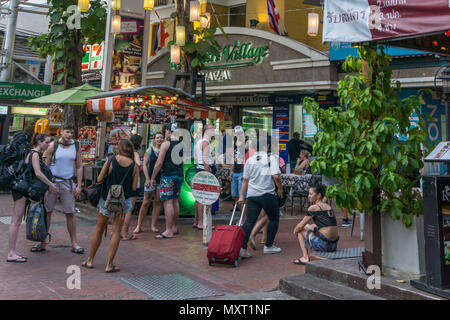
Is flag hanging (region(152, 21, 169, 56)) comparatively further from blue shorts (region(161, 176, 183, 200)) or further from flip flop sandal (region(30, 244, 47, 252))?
flip flop sandal (region(30, 244, 47, 252))

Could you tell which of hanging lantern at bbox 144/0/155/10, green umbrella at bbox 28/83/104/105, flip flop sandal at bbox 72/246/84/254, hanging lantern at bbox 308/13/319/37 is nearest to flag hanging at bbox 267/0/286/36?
hanging lantern at bbox 308/13/319/37

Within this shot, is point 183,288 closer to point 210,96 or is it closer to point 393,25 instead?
point 393,25

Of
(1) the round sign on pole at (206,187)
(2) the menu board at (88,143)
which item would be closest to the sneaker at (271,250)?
(1) the round sign on pole at (206,187)

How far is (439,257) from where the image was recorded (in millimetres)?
4746

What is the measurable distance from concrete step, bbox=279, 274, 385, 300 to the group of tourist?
1227mm

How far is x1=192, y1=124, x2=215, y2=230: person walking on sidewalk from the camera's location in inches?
374

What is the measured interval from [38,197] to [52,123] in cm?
981

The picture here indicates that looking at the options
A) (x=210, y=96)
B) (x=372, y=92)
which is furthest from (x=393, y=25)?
(x=210, y=96)

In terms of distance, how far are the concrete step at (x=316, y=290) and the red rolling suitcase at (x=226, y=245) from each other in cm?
121

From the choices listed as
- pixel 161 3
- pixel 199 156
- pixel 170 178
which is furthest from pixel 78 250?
pixel 161 3

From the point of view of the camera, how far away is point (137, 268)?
269 inches

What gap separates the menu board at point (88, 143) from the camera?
14.0 m

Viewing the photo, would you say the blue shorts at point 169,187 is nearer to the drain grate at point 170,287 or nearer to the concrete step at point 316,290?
the drain grate at point 170,287

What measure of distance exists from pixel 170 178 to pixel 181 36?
16.9ft
